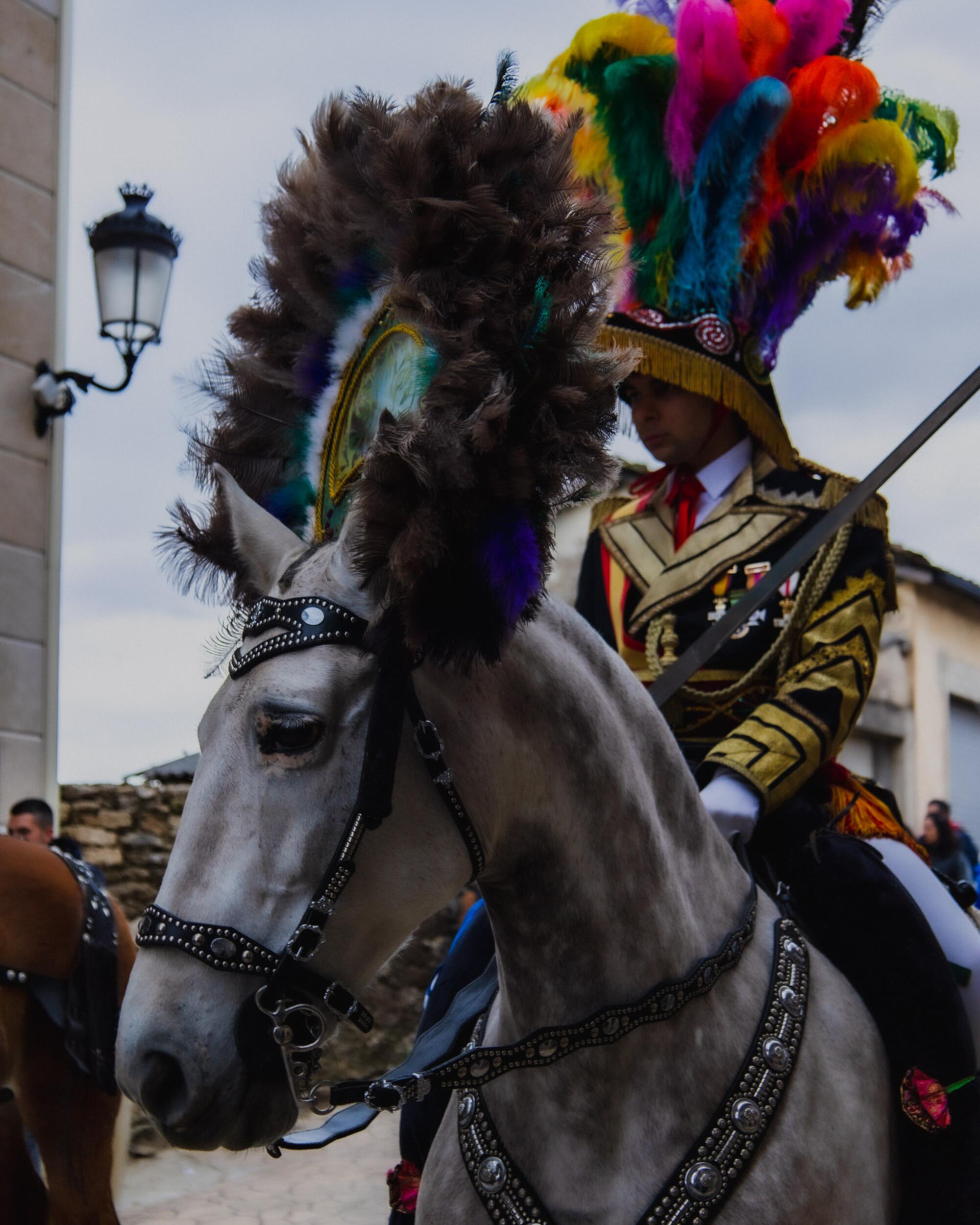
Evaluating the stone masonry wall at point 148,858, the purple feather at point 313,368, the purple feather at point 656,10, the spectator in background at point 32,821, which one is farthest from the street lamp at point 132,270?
the purple feather at point 313,368

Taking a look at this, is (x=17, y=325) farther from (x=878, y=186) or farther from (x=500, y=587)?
(x=500, y=587)

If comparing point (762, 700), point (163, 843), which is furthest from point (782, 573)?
point (163, 843)

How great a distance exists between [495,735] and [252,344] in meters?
0.92

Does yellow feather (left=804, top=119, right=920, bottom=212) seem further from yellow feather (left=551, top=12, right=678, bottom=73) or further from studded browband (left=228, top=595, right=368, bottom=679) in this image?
studded browband (left=228, top=595, right=368, bottom=679)

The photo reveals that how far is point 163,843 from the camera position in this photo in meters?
8.13

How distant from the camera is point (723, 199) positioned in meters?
2.92

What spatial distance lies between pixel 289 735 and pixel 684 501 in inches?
62.1

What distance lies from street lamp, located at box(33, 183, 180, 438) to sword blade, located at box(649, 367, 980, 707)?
180 inches

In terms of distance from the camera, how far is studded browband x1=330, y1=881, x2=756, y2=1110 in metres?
1.75

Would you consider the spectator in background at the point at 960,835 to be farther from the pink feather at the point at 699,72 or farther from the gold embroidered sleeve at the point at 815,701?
the pink feather at the point at 699,72

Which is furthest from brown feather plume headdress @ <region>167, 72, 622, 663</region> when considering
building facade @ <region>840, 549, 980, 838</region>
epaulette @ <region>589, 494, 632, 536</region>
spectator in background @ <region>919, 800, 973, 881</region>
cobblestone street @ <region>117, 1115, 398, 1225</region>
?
building facade @ <region>840, 549, 980, 838</region>

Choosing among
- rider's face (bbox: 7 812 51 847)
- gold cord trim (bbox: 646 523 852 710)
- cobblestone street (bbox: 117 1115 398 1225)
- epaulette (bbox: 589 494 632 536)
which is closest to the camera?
gold cord trim (bbox: 646 523 852 710)

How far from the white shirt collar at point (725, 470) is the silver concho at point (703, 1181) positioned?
5.04ft

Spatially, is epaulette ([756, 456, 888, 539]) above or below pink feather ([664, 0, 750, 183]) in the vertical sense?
below
